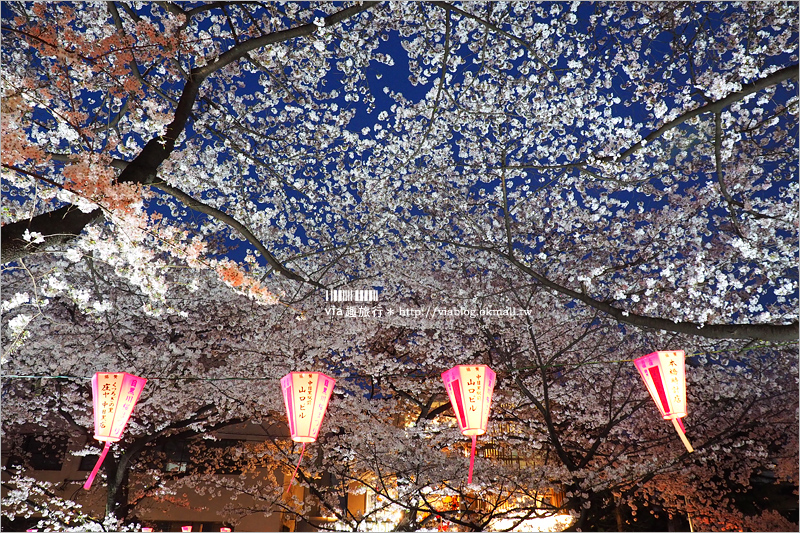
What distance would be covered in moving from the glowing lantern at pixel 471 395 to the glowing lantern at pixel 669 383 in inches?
82.0

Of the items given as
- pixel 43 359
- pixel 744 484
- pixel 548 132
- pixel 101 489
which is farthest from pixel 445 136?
pixel 101 489

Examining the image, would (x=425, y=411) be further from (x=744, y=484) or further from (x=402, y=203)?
(x=744, y=484)

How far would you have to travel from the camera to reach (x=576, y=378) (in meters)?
12.5

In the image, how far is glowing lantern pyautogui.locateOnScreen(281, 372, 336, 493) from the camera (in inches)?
260

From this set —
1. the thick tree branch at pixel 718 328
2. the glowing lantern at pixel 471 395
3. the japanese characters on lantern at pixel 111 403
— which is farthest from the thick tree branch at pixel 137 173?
the thick tree branch at pixel 718 328

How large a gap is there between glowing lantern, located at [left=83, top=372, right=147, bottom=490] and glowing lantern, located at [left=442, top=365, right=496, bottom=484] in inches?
179

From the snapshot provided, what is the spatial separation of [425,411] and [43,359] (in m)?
9.88

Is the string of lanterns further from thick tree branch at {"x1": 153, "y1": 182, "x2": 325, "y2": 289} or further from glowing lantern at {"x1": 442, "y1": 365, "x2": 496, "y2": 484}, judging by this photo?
thick tree branch at {"x1": 153, "y1": 182, "x2": 325, "y2": 289}

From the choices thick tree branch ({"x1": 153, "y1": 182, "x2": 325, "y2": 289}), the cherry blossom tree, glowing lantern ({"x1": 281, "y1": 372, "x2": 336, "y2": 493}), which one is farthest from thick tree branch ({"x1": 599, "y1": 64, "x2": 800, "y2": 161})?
glowing lantern ({"x1": 281, "y1": 372, "x2": 336, "y2": 493})

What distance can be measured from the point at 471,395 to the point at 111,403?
16.3 feet

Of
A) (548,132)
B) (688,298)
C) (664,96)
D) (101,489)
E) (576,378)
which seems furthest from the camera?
(101,489)

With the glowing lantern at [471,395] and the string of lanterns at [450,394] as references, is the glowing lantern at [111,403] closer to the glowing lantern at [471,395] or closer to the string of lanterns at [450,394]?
the string of lanterns at [450,394]

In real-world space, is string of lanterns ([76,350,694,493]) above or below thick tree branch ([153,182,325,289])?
below

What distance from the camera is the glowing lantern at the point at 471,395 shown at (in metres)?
6.39
